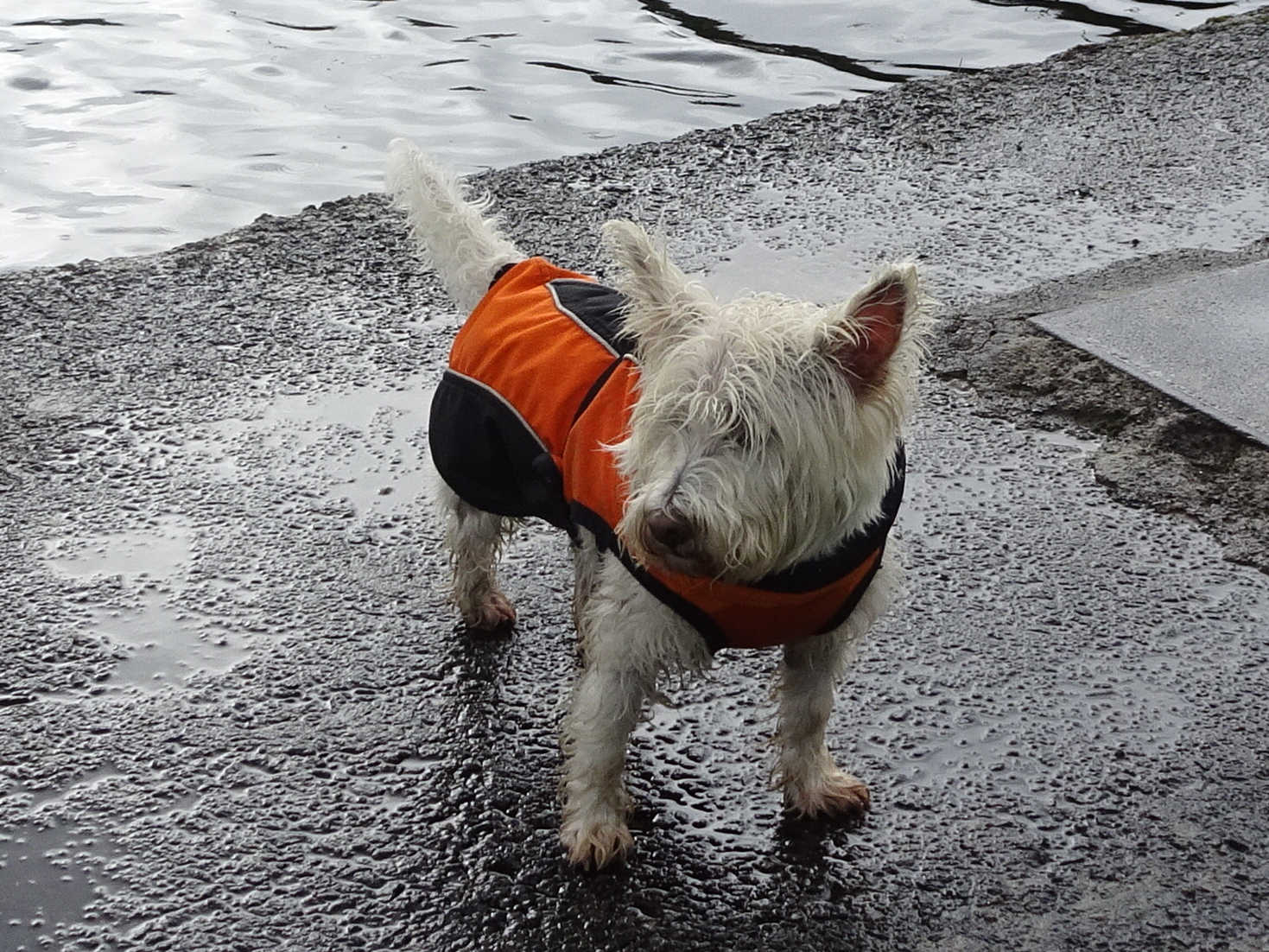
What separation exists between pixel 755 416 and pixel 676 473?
0.19 metres

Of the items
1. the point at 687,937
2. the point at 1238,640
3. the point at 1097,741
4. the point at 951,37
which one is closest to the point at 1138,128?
the point at 951,37

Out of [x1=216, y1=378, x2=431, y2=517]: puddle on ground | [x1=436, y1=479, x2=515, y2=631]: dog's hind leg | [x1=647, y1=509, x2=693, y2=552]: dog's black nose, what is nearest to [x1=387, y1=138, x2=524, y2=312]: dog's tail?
[x1=436, y1=479, x2=515, y2=631]: dog's hind leg

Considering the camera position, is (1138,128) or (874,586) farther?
(1138,128)

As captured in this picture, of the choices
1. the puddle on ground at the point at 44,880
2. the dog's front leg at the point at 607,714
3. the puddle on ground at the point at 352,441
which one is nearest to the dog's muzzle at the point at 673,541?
the dog's front leg at the point at 607,714

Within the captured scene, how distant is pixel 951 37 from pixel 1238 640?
272 inches

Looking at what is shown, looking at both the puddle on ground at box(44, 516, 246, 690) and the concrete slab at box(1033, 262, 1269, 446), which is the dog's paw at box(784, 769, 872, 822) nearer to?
the puddle on ground at box(44, 516, 246, 690)

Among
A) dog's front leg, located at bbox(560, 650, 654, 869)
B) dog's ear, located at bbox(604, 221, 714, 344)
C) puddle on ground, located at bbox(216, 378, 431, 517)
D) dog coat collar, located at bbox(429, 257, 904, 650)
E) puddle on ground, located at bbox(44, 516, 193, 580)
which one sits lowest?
puddle on ground, located at bbox(44, 516, 193, 580)

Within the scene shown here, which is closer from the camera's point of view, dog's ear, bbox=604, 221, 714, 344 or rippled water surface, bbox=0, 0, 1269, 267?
dog's ear, bbox=604, 221, 714, 344

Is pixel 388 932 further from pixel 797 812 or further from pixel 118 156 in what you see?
pixel 118 156

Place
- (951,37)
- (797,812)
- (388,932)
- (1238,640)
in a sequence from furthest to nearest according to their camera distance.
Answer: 1. (951,37)
2. (1238,640)
3. (797,812)
4. (388,932)

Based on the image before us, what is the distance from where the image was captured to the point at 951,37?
9930 mm

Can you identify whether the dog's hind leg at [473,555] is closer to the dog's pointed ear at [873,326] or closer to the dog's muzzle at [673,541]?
the dog's muzzle at [673,541]

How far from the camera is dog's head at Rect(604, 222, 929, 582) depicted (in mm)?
2801

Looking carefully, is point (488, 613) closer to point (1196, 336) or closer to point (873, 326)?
point (873, 326)
